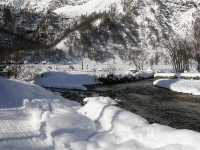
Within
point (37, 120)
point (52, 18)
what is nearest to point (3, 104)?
point (37, 120)

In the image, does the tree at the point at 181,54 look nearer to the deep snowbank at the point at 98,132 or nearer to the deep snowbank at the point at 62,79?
the deep snowbank at the point at 62,79

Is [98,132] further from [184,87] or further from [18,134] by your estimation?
[184,87]

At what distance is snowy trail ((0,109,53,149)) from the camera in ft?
14.8

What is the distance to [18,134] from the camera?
506 centimetres

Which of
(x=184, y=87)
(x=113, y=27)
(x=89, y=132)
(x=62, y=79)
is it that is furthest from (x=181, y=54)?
(x=113, y=27)

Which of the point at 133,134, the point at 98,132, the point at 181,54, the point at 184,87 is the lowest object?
the point at 184,87

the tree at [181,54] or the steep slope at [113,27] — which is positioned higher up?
the steep slope at [113,27]

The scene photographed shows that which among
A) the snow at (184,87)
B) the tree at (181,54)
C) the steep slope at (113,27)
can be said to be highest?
the steep slope at (113,27)

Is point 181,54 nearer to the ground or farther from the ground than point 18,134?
farther from the ground

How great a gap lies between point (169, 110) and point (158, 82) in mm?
13056

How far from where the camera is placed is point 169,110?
11.2m

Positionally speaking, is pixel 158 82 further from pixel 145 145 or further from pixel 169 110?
pixel 145 145

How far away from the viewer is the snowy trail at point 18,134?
4.52m

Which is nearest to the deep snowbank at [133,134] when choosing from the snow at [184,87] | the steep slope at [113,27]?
the snow at [184,87]
